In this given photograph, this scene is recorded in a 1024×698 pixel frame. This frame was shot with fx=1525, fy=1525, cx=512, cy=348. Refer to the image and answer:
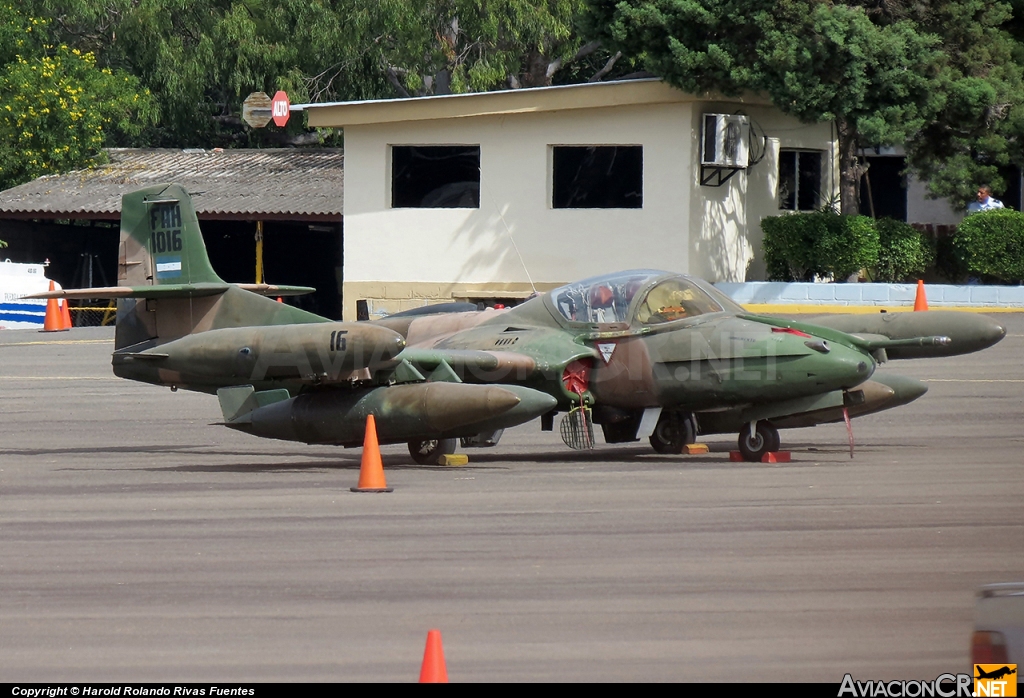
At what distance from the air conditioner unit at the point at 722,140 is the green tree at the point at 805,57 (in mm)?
643

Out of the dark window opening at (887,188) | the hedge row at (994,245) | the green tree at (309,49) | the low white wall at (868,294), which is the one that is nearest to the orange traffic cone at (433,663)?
the low white wall at (868,294)

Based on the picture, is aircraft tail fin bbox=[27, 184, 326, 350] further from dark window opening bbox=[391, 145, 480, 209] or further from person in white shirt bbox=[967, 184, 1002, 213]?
person in white shirt bbox=[967, 184, 1002, 213]

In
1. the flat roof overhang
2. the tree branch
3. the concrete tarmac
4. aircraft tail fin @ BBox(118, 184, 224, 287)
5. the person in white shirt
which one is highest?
the tree branch

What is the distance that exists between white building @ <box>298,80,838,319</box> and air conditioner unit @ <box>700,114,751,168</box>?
0.06 metres

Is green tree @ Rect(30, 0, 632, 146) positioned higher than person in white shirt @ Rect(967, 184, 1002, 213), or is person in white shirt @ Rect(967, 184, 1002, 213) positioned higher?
green tree @ Rect(30, 0, 632, 146)

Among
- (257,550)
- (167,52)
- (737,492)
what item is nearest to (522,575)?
(257,550)

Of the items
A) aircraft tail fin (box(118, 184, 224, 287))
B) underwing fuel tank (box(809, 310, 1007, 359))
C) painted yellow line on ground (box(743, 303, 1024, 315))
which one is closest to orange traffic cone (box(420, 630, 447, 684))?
underwing fuel tank (box(809, 310, 1007, 359))

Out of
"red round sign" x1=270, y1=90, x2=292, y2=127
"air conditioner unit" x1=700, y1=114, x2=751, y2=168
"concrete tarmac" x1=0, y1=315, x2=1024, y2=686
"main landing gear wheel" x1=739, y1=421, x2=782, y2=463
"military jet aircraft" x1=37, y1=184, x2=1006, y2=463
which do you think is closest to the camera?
"concrete tarmac" x1=0, y1=315, x2=1024, y2=686

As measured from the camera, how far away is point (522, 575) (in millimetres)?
9031

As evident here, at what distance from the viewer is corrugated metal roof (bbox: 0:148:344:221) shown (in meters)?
36.2

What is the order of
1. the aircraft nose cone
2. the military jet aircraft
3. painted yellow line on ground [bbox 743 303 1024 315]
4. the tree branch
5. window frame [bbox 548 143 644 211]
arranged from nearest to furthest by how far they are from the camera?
the aircraft nose cone → the military jet aircraft → painted yellow line on ground [bbox 743 303 1024 315] → window frame [bbox 548 143 644 211] → the tree branch

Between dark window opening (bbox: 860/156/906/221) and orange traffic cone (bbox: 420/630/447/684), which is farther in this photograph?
dark window opening (bbox: 860/156/906/221)

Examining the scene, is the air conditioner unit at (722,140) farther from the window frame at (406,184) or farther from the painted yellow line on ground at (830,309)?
the window frame at (406,184)

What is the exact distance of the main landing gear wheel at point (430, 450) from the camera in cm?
1502
